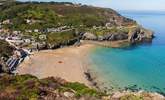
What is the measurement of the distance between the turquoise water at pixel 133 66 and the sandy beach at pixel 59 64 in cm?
296

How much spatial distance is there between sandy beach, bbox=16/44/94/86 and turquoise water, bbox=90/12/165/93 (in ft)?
9.72

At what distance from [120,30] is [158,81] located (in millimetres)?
56247

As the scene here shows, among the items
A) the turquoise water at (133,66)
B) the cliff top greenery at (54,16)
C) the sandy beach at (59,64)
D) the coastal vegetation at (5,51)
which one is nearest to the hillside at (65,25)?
the cliff top greenery at (54,16)

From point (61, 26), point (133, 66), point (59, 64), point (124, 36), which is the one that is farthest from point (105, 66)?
point (61, 26)

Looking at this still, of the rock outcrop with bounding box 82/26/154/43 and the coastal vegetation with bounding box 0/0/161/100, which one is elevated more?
the coastal vegetation with bounding box 0/0/161/100

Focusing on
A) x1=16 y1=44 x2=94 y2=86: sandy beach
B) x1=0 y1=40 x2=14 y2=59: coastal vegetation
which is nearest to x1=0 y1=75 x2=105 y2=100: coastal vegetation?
x1=16 y1=44 x2=94 y2=86: sandy beach

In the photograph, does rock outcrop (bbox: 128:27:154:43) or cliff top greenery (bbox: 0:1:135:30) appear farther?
cliff top greenery (bbox: 0:1:135:30)

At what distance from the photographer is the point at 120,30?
114438 millimetres

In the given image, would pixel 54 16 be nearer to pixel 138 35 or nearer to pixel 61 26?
pixel 61 26

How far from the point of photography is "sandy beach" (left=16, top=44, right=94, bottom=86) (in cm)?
6178

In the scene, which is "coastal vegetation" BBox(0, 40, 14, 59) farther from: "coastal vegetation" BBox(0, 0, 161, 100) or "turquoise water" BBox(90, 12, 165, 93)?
"turquoise water" BBox(90, 12, 165, 93)

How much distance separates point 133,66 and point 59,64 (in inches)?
553

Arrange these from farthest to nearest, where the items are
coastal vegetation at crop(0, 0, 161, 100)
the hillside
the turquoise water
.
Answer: the hillside, coastal vegetation at crop(0, 0, 161, 100), the turquoise water

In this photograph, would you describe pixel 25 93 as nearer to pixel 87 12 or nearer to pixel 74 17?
pixel 74 17
